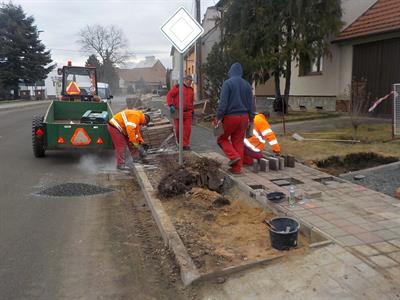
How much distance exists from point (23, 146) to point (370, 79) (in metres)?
12.0

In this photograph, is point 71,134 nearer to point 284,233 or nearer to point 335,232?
point 284,233

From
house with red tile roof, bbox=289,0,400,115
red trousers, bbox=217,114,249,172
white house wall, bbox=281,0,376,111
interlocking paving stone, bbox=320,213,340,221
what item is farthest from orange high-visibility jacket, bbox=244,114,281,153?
white house wall, bbox=281,0,376,111

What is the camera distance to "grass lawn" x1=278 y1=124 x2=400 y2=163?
356 inches

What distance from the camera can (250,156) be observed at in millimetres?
8125

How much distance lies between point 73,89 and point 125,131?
793 centimetres

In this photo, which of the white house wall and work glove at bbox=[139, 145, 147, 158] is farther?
the white house wall

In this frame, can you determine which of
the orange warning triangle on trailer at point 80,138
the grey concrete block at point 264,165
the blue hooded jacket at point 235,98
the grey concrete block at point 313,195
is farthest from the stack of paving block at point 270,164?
the orange warning triangle on trailer at point 80,138

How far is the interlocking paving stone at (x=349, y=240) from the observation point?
4211mm

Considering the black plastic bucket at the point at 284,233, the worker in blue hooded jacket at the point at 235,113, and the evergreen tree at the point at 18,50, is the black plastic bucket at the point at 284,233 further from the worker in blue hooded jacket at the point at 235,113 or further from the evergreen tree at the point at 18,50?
the evergreen tree at the point at 18,50

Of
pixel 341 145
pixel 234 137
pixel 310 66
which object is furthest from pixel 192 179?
pixel 310 66

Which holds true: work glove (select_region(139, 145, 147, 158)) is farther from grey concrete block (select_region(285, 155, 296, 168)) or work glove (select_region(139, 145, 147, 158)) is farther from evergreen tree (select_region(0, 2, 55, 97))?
evergreen tree (select_region(0, 2, 55, 97))

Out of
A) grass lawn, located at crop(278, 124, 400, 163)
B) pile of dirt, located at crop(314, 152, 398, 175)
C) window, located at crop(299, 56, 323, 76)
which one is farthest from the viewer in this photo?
window, located at crop(299, 56, 323, 76)

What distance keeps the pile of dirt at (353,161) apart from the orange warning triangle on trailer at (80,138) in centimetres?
498

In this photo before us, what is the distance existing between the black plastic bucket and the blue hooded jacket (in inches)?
128
